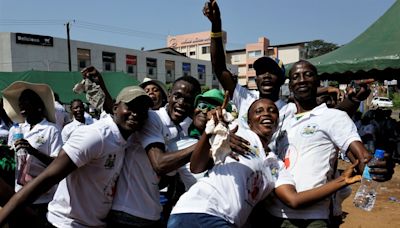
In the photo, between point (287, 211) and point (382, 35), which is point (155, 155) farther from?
point (382, 35)

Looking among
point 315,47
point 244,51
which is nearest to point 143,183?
point 244,51

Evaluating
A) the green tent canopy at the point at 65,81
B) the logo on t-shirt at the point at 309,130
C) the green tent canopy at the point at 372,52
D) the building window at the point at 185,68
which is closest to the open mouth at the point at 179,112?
the logo on t-shirt at the point at 309,130

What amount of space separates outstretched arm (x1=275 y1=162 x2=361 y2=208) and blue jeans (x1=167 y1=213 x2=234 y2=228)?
0.40 meters

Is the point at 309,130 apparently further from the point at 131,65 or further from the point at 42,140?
the point at 131,65

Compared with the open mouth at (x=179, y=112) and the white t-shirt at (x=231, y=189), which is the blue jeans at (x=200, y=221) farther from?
the open mouth at (x=179, y=112)

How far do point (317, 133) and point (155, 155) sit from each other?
41.6 inches

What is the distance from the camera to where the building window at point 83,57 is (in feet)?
115

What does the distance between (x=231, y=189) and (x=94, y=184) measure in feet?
2.77

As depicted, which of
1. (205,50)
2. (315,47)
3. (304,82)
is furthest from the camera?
(315,47)

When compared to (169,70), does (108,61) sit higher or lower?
higher

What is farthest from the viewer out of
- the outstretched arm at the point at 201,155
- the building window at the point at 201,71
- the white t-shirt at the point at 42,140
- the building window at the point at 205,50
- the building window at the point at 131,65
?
the building window at the point at 205,50

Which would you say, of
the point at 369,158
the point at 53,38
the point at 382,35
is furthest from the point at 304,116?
the point at 53,38

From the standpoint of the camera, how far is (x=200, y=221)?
6.20 ft

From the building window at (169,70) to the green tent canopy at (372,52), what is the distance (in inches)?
1525
